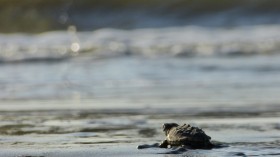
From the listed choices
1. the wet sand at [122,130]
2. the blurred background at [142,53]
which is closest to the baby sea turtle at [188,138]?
the wet sand at [122,130]

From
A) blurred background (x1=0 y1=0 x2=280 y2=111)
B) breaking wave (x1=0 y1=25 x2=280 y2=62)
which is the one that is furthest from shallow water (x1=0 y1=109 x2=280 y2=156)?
breaking wave (x1=0 y1=25 x2=280 y2=62)

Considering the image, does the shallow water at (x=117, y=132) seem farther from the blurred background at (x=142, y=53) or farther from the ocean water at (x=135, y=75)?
the blurred background at (x=142, y=53)

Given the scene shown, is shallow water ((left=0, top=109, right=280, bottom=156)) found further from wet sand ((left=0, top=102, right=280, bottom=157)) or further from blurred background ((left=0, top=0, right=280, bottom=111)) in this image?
blurred background ((left=0, top=0, right=280, bottom=111))

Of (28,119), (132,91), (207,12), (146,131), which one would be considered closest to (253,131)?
(146,131)

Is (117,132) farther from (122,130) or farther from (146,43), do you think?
(146,43)

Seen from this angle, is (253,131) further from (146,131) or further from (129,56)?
(129,56)

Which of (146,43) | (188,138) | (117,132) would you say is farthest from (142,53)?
(188,138)
